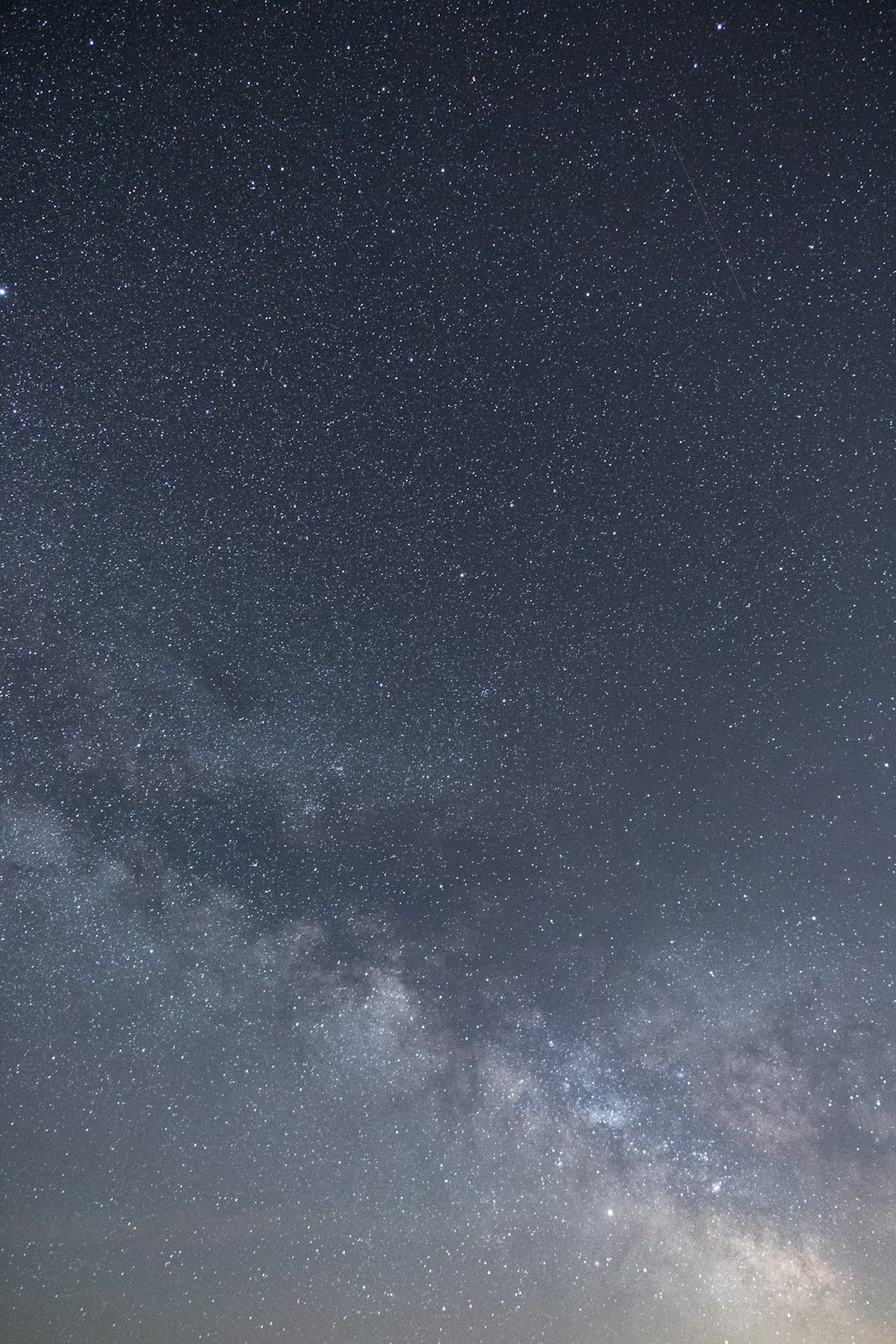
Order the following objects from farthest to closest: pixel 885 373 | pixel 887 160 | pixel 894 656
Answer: pixel 894 656 < pixel 885 373 < pixel 887 160

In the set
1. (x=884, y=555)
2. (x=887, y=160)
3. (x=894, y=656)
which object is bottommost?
(x=894, y=656)

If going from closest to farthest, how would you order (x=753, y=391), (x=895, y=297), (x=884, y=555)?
1. (x=895, y=297)
2. (x=753, y=391)
3. (x=884, y=555)

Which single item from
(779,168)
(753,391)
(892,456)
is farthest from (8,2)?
(892,456)

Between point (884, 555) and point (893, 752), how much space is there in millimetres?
2197

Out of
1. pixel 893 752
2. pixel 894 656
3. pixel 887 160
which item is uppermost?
pixel 887 160

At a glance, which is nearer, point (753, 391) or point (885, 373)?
point (885, 373)

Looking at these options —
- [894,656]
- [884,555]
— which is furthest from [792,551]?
[894,656]

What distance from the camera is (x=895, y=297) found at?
3.72 meters

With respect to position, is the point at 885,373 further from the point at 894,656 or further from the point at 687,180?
the point at 894,656

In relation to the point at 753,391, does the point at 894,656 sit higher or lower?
lower

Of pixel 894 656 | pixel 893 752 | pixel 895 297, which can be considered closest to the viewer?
pixel 895 297

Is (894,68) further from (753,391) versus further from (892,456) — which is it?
(892,456)

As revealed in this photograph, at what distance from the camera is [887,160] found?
3.34 m

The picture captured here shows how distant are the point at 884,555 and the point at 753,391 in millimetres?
1732
